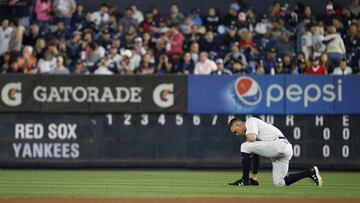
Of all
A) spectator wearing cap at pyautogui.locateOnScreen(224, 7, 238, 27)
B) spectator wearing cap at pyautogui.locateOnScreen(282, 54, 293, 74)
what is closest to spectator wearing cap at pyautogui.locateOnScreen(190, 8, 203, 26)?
spectator wearing cap at pyautogui.locateOnScreen(224, 7, 238, 27)

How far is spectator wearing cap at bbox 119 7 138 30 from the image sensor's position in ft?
91.8

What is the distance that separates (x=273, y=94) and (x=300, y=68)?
4.79 feet

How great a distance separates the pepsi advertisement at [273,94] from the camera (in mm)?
25156

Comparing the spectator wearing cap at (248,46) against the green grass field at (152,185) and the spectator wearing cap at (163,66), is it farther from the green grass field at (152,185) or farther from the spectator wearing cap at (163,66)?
the green grass field at (152,185)

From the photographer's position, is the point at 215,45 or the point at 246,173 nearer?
the point at 246,173

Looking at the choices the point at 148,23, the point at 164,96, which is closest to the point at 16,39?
the point at 148,23

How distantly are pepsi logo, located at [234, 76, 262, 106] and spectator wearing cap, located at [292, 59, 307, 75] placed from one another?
4.61 ft

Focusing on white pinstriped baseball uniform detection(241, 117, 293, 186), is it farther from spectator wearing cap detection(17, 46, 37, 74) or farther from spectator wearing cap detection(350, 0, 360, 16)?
spectator wearing cap detection(350, 0, 360, 16)

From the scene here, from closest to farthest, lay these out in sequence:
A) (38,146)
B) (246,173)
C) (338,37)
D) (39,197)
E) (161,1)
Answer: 1. (39,197)
2. (246,173)
3. (38,146)
4. (338,37)
5. (161,1)

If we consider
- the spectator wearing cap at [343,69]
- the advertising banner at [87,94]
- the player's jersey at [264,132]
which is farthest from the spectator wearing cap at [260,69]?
the player's jersey at [264,132]

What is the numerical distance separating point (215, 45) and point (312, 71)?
116 inches

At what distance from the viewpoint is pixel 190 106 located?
82.3 ft

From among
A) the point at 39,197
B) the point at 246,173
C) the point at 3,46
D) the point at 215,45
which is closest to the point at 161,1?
the point at 215,45

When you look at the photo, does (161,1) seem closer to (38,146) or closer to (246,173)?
(38,146)
